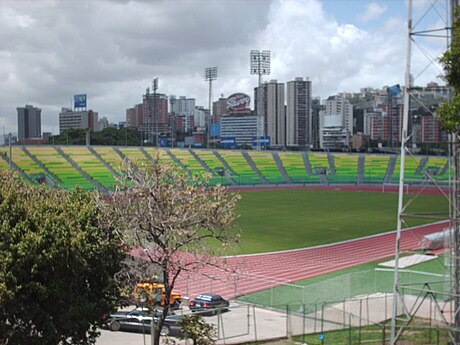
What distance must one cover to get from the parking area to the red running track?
176cm

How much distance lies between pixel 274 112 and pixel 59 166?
108985mm

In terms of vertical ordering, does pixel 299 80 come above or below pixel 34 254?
above

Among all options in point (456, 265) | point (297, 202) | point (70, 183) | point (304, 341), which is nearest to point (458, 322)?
point (456, 265)

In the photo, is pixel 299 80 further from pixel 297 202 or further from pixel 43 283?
pixel 43 283

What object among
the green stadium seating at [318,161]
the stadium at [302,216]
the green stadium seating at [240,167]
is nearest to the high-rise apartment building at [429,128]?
the stadium at [302,216]

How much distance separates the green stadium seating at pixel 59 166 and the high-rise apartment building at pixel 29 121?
11178 cm

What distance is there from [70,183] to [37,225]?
62.0 meters

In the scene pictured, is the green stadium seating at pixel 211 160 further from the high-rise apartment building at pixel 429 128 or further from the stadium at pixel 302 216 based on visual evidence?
the high-rise apartment building at pixel 429 128

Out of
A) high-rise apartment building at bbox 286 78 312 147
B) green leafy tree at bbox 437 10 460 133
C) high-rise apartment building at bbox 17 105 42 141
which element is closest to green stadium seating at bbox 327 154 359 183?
high-rise apartment building at bbox 286 78 312 147

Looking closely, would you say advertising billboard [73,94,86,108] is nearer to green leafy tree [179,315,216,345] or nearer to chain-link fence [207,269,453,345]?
chain-link fence [207,269,453,345]

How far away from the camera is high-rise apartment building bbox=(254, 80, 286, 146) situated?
7052 inches

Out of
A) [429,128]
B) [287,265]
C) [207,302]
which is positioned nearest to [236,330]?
[207,302]

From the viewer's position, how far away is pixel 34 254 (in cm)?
1219

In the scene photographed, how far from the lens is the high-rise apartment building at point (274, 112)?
588 ft
